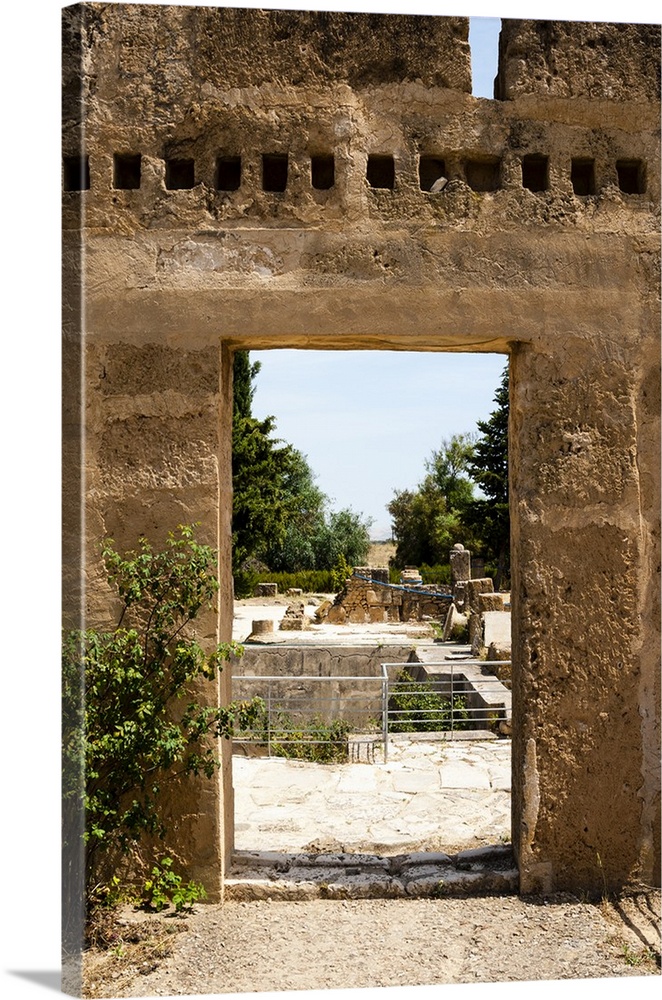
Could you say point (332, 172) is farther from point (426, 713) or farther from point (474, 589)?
point (474, 589)

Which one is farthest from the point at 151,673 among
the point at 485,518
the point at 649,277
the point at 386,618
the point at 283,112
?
the point at 485,518

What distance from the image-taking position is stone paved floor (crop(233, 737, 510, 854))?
4.69 meters

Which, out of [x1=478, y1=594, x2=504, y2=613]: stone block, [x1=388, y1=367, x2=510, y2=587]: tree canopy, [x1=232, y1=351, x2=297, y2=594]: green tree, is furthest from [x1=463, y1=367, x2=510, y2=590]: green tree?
[x1=478, y1=594, x2=504, y2=613]: stone block

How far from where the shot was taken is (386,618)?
21859mm

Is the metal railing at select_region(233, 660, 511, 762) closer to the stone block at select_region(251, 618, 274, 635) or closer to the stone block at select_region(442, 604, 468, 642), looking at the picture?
the stone block at select_region(442, 604, 468, 642)

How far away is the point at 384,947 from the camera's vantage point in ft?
11.2

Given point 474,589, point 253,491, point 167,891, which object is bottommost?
point 167,891

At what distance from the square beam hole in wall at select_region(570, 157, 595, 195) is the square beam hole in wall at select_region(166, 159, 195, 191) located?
1718 mm

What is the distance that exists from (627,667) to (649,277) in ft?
5.78

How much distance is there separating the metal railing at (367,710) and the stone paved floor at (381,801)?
330mm

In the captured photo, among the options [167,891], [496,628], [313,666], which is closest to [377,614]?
[496,628]

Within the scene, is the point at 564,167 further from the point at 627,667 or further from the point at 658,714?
the point at 658,714

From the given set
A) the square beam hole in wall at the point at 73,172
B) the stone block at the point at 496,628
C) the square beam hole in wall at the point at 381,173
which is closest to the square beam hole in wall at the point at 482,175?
the square beam hole in wall at the point at 381,173

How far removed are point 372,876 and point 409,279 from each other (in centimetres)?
274
